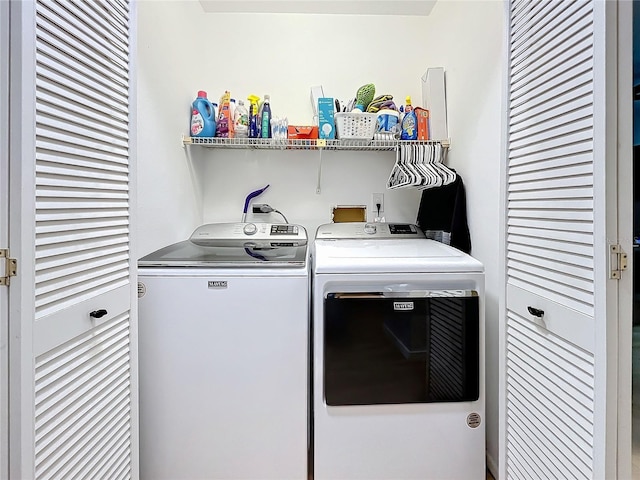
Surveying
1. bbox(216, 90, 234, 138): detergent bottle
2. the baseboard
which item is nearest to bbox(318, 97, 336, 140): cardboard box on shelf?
bbox(216, 90, 234, 138): detergent bottle

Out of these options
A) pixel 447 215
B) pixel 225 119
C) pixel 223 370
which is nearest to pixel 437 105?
pixel 447 215

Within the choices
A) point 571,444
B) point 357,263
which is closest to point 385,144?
point 357,263

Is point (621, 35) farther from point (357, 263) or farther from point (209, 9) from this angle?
point (209, 9)

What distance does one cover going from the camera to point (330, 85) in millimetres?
2480

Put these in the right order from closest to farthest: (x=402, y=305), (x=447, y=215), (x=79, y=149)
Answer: (x=79, y=149), (x=402, y=305), (x=447, y=215)

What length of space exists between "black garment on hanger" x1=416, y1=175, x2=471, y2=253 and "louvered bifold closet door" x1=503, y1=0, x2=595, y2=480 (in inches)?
27.3

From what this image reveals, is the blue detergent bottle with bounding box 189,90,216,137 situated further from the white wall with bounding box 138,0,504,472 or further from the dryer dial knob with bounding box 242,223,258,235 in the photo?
the dryer dial knob with bounding box 242,223,258,235

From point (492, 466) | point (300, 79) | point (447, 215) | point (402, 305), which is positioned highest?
point (300, 79)

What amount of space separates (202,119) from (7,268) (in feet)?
5.17

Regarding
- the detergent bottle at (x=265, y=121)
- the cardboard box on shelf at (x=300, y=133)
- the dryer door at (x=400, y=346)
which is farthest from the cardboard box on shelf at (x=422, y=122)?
the dryer door at (x=400, y=346)

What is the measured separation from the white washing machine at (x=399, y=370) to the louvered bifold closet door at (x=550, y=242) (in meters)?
0.25

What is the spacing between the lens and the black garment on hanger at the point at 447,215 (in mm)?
1987

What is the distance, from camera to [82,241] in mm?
1067

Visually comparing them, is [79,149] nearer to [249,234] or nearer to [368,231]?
[249,234]
